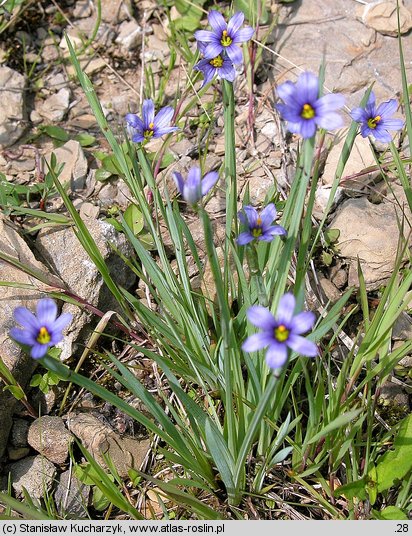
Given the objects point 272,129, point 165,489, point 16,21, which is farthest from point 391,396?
point 16,21

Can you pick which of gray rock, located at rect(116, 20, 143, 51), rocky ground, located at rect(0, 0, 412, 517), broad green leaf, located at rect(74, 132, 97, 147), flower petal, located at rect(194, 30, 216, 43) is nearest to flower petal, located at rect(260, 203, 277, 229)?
flower petal, located at rect(194, 30, 216, 43)

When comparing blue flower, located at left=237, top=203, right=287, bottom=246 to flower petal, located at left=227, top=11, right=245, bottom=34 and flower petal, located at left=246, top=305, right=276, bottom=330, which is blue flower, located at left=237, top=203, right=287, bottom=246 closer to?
flower petal, located at left=246, top=305, right=276, bottom=330

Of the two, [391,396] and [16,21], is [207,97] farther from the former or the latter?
[391,396]

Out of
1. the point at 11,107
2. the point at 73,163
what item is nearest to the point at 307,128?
the point at 73,163

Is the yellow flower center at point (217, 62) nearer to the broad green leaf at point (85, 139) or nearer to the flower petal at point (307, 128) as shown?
the flower petal at point (307, 128)

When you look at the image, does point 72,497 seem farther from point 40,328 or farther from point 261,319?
point 261,319

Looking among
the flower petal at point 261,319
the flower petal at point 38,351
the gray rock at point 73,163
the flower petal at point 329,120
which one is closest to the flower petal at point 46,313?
the flower petal at point 38,351
